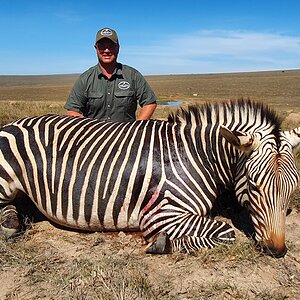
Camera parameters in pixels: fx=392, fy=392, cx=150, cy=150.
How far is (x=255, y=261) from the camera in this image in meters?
3.07

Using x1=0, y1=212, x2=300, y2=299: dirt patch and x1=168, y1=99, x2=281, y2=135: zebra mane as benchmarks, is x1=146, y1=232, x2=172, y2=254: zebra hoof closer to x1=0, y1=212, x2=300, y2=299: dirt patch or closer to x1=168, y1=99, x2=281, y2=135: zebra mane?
x1=0, y1=212, x2=300, y2=299: dirt patch

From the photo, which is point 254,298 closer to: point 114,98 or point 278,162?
point 278,162

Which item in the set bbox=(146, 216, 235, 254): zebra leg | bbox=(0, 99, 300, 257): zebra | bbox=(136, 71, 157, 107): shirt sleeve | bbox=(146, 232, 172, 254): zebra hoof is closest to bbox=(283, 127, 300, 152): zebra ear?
bbox=(0, 99, 300, 257): zebra

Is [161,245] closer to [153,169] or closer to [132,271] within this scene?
[132,271]

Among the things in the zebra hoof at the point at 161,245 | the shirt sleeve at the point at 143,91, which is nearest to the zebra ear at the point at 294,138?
the zebra hoof at the point at 161,245

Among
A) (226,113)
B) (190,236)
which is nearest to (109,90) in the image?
(226,113)

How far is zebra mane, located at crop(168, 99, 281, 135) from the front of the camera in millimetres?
3514

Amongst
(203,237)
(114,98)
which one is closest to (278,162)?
(203,237)

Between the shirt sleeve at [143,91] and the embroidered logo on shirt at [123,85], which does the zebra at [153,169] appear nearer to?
the embroidered logo on shirt at [123,85]

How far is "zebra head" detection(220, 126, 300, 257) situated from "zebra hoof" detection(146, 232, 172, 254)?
28.3 inches

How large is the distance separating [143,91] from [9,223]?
2.86 meters

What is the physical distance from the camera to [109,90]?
5668mm

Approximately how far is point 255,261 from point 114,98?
11.0ft

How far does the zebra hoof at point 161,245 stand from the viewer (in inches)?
126
